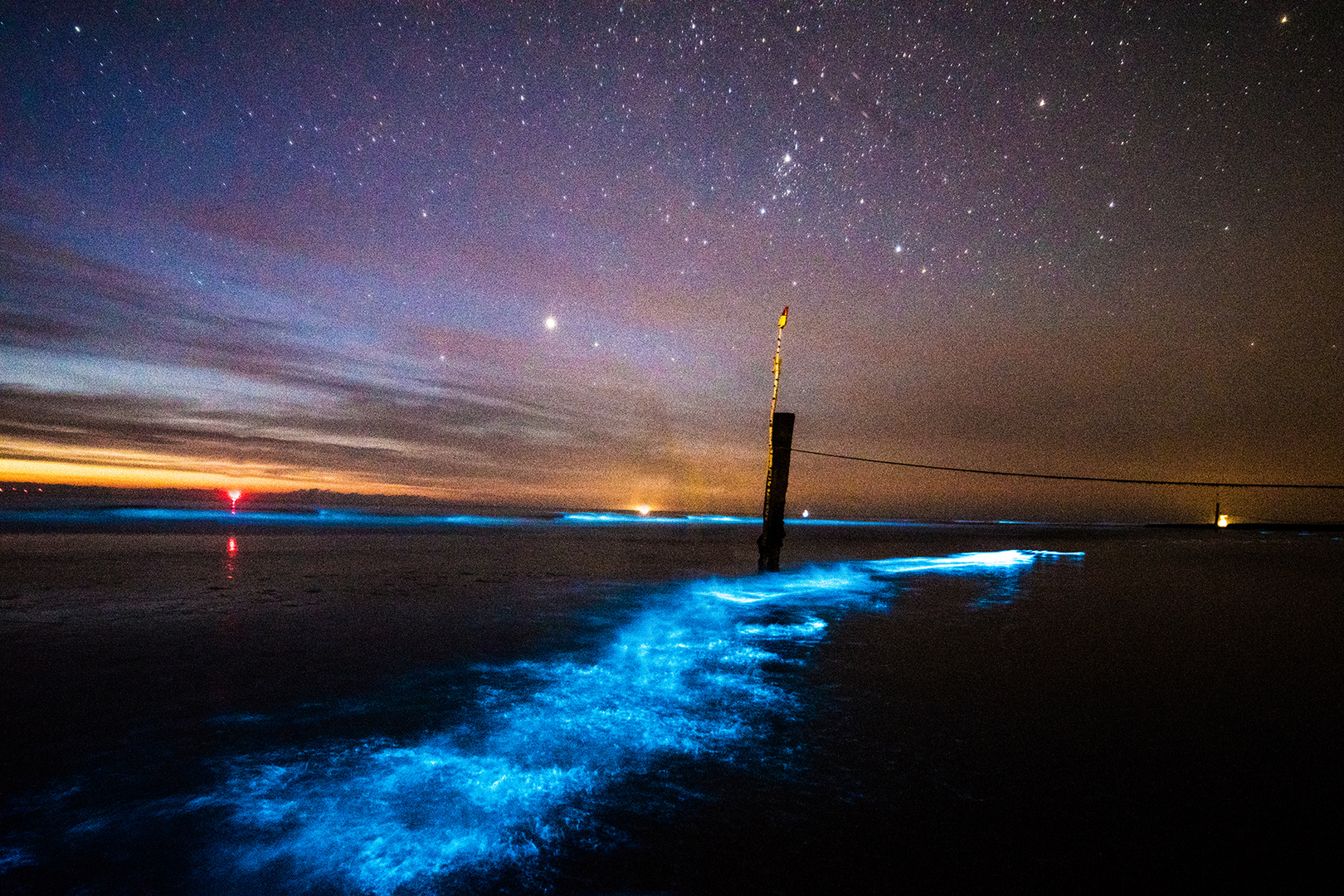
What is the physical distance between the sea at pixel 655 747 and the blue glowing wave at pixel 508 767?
0.09ft

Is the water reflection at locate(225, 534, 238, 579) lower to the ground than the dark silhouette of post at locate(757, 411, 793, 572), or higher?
lower

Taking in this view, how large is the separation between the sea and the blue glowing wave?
26 mm

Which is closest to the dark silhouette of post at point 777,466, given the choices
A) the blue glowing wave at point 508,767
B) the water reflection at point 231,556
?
the blue glowing wave at point 508,767

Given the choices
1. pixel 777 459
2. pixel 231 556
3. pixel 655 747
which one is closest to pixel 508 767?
pixel 655 747

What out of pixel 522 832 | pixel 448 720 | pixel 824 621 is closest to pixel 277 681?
pixel 448 720

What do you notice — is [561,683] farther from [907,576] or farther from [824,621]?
[907,576]

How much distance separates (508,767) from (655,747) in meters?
1.21

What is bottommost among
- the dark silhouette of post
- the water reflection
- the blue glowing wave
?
the water reflection

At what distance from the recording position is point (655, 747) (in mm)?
4684

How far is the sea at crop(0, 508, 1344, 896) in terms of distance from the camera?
10.1 ft

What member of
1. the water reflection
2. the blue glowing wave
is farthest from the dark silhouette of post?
the water reflection

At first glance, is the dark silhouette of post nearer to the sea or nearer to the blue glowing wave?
the sea

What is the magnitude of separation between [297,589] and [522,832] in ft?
38.6

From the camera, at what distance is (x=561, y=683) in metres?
Answer: 6.44
